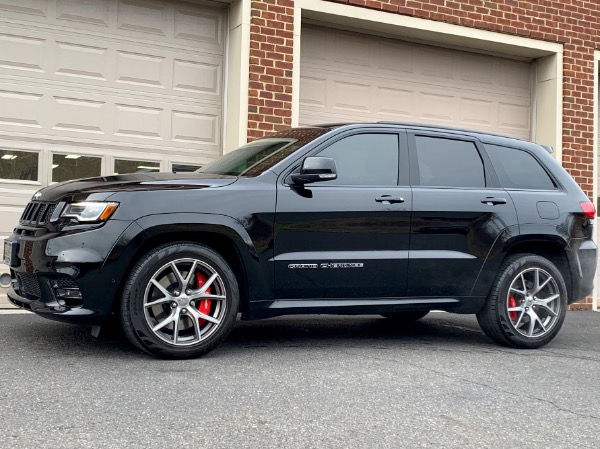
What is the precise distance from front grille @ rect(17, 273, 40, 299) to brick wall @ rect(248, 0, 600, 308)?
13.7 ft

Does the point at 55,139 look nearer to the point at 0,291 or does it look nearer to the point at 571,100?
the point at 0,291

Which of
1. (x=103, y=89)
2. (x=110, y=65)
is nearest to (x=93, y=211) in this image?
(x=103, y=89)

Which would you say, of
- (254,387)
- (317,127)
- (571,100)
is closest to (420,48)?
(571,100)

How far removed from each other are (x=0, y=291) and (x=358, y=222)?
4337mm

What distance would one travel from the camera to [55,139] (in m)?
8.77

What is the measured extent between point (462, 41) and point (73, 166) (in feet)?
17.9

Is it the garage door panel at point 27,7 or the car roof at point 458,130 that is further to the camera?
the garage door panel at point 27,7

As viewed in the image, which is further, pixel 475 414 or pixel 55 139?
pixel 55 139

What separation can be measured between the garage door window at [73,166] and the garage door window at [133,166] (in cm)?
21

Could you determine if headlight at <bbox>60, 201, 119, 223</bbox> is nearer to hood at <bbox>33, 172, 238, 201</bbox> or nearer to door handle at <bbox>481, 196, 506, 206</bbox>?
hood at <bbox>33, 172, 238, 201</bbox>

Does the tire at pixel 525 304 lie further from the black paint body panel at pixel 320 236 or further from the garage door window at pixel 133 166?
the garage door window at pixel 133 166

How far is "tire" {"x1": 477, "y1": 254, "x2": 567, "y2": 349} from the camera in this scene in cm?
655

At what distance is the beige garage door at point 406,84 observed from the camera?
10359 mm

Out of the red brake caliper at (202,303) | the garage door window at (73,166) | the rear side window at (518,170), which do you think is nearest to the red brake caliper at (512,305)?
the rear side window at (518,170)
